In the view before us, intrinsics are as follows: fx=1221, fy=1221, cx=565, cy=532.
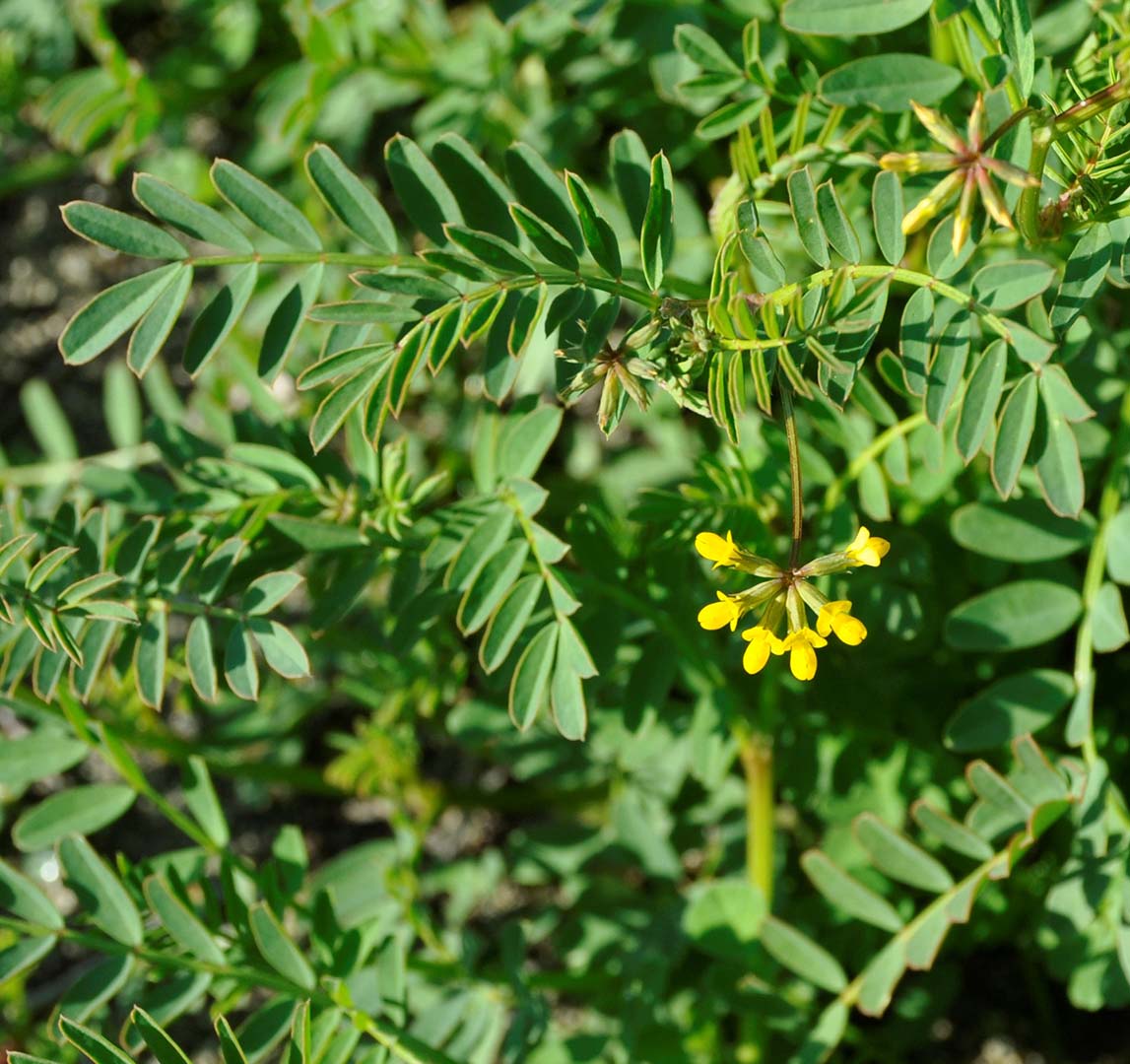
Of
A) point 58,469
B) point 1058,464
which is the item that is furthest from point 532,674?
point 58,469

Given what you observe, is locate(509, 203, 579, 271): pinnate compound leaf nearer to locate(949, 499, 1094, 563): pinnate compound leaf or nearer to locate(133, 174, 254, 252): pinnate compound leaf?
locate(133, 174, 254, 252): pinnate compound leaf

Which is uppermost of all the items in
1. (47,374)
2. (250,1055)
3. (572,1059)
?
(47,374)

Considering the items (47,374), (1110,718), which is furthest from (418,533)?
(47,374)

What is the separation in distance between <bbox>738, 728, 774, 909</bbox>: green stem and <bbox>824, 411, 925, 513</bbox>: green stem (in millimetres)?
464

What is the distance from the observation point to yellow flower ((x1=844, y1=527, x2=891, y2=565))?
1.37 m

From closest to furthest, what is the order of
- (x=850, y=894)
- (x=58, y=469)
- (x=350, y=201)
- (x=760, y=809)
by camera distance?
(x=350, y=201)
(x=850, y=894)
(x=760, y=809)
(x=58, y=469)

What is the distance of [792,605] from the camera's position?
1.43m

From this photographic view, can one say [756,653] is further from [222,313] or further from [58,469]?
[58,469]

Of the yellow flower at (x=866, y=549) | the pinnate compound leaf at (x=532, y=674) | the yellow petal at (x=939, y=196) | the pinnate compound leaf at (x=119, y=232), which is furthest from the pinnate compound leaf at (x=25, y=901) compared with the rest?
the yellow petal at (x=939, y=196)

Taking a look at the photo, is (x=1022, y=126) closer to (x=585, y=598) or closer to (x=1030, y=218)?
(x=1030, y=218)

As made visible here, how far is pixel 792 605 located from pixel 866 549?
107 mm

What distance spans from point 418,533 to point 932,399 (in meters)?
0.76

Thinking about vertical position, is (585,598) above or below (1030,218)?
below

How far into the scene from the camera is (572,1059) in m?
2.20
